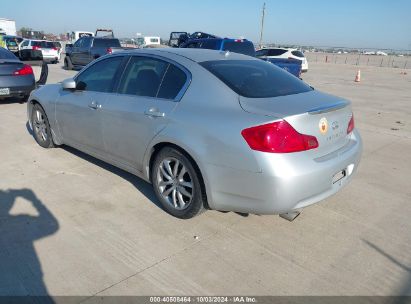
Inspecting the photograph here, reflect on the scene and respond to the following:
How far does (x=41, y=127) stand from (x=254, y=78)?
358cm

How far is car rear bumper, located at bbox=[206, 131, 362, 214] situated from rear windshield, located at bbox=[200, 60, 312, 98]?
0.72 m

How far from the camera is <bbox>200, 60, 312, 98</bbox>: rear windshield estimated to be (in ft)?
10.5

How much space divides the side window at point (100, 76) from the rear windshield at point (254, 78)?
125 centimetres

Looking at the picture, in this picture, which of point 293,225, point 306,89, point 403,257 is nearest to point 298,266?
point 293,225

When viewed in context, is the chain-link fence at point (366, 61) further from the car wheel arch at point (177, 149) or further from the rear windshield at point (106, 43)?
the car wheel arch at point (177, 149)

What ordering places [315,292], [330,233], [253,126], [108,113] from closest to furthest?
[315,292] < [253,126] < [330,233] < [108,113]

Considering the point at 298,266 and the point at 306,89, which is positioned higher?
the point at 306,89

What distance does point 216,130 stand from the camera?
2924 millimetres

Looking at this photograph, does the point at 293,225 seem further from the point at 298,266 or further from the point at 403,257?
the point at 403,257

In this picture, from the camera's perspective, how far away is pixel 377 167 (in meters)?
5.09

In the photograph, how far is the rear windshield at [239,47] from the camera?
1112cm

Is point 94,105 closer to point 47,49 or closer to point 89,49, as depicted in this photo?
point 89,49

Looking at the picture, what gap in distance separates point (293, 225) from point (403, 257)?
0.94 meters

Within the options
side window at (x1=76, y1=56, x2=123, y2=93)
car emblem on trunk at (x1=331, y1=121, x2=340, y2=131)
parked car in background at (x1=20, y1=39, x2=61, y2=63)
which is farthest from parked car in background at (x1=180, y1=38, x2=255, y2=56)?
parked car in background at (x1=20, y1=39, x2=61, y2=63)
